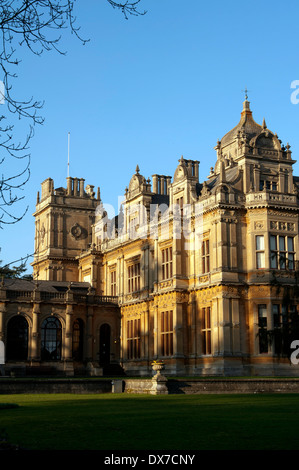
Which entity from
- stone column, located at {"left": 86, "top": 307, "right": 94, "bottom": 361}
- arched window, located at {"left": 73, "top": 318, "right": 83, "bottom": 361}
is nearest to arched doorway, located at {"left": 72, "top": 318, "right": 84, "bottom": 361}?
arched window, located at {"left": 73, "top": 318, "right": 83, "bottom": 361}

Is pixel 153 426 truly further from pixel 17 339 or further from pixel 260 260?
pixel 17 339

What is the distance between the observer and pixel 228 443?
11.4 m

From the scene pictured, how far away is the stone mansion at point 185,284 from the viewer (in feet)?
129

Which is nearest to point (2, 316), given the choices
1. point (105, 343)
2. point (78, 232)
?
point (105, 343)

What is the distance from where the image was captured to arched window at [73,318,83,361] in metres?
48.8

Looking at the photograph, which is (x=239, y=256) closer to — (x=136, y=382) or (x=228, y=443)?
(x=136, y=382)

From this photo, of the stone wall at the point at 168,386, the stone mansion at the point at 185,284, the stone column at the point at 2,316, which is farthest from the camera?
the stone column at the point at 2,316

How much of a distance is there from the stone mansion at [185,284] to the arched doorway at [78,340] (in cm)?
8

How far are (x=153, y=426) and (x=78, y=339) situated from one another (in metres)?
36.0

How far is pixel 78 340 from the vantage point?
49.3 metres

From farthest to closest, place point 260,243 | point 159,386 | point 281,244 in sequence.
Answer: point 281,244 → point 260,243 → point 159,386

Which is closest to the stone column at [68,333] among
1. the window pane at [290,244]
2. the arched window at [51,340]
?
the arched window at [51,340]

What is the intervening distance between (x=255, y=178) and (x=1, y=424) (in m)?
29.7

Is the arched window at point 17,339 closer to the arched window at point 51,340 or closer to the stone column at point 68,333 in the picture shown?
the arched window at point 51,340
